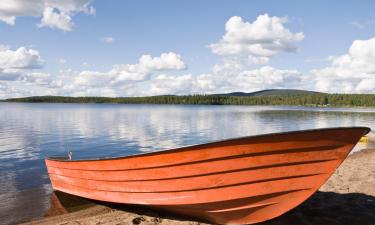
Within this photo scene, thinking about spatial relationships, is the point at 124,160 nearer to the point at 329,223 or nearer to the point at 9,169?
the point at 329,223

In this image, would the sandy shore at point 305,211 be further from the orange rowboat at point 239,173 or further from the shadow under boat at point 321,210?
the orange rowboat at point 239,173

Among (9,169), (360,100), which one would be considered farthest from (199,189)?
(360,100)

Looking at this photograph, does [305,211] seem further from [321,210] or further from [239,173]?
[239,173]

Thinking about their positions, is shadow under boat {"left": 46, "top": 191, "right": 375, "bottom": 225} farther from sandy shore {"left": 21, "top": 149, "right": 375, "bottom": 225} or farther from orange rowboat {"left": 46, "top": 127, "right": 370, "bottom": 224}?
orange rowboat {"left": 46, "top": 127, "right": 370, "bottom": 224}

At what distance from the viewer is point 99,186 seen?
7688mm

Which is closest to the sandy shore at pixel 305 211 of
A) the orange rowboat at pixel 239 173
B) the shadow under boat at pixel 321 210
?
the shadow under boat at pixel 321 210

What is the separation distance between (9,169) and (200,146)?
42.6ft

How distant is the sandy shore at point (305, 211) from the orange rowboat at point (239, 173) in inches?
29.9

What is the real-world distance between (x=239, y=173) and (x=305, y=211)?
2498 mm

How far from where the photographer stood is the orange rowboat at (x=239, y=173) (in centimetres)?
543

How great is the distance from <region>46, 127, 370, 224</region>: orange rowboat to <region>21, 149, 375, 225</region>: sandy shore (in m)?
0.76

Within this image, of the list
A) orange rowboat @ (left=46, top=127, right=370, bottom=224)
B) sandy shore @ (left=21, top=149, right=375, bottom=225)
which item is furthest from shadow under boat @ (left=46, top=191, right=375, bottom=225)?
orange rowboat @ (left=46, top=127, right=370, bottom=224)

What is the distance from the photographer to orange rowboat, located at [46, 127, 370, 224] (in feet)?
17.8

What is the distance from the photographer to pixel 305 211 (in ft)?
23.9
